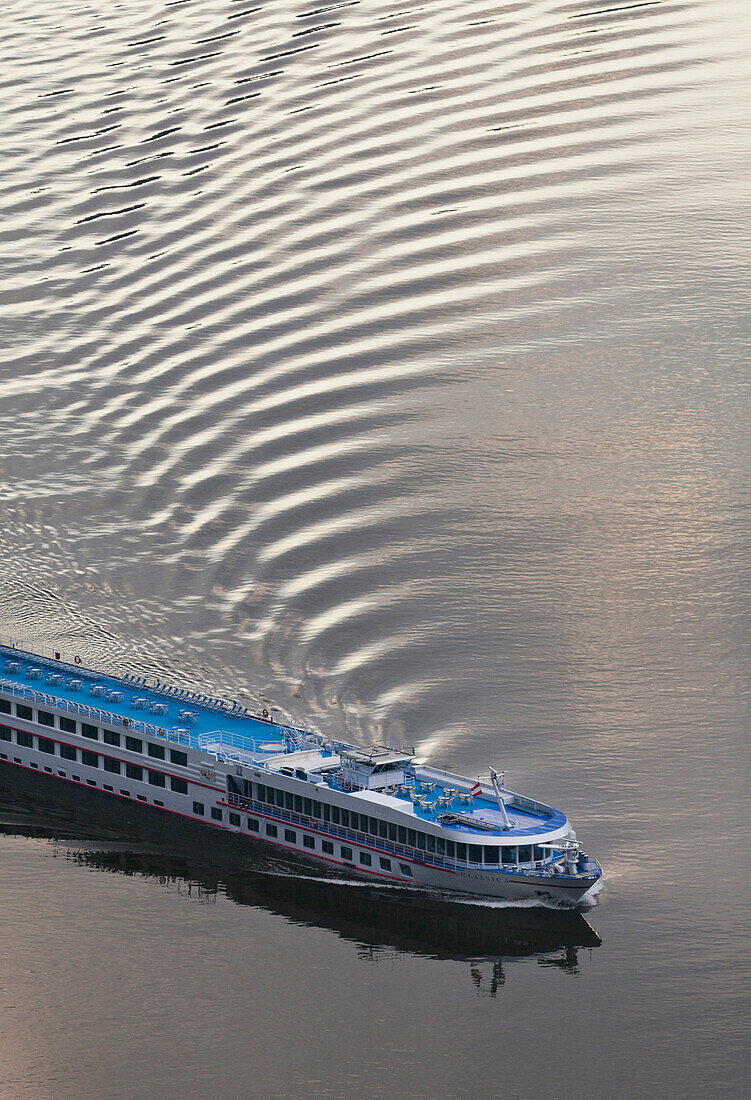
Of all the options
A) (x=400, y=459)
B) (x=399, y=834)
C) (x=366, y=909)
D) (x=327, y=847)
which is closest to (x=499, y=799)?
(x=399, y=834)

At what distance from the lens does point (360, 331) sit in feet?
233

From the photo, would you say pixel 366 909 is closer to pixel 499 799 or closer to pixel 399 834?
pixel 399 834

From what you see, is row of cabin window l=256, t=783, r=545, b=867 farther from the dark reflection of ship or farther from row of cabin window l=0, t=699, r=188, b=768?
row of cabin window l=0, t=699, r=188, b=768

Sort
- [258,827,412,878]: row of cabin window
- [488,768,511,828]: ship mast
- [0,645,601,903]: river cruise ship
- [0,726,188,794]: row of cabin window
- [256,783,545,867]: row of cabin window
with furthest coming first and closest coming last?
[0,726,188,794]: row of cabin window → [258,827,412,878]: row of cabin window → [488,768,511,828]: ship mast → [0,645,601,903]: river cruise ship → [256,783,545,867]: row of cabin window

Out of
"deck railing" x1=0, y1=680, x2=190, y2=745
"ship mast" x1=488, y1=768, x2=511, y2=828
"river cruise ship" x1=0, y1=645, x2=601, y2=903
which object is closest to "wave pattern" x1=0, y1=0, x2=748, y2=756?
"river cruise ship" x1=0, y1=645, x2=601, y2=903

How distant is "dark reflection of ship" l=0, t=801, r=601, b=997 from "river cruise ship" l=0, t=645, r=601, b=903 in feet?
2.41

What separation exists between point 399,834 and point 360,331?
1149 inches

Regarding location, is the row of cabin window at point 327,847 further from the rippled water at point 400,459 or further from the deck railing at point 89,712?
the rippled water at point 400,459

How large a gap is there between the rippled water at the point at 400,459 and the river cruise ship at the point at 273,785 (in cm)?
212

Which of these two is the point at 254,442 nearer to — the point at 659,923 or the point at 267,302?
the point at 267,302

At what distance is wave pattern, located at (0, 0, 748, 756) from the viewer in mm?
60250

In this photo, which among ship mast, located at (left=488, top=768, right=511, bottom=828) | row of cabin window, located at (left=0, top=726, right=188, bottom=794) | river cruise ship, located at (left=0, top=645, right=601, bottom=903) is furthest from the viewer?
row of cabin window, located at (left=0, top=726, right=188, bottom=794)

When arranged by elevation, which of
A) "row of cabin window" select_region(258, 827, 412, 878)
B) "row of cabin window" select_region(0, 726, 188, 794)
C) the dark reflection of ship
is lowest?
the dark reflection of ship

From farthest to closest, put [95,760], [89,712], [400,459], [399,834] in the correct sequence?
[400,459]
[95,760]
[89,712]
[399,834]
